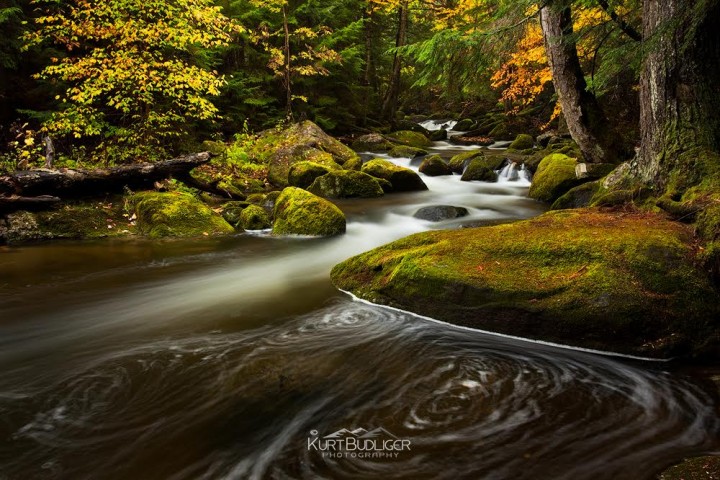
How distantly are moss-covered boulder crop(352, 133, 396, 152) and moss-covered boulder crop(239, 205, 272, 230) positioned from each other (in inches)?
443

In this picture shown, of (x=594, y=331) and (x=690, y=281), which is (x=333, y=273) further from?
(x=690, y=281)

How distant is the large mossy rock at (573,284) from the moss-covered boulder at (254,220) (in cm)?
445

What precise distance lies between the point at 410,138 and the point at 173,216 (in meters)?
16.0

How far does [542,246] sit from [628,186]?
2416 mm

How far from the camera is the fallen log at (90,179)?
7359mm

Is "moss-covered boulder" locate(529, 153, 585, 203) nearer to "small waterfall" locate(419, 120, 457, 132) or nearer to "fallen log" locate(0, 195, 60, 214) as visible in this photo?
"fallen log" locate(0, 195, 60, 214)

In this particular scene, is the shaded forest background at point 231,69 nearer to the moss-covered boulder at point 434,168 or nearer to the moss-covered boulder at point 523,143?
the moss-covered boulder at point 434,168

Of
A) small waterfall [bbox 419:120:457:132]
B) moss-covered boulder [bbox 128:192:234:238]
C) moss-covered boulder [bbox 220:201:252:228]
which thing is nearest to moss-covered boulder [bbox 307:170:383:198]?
moss-covered boulder [bbox 220:201:252:228]

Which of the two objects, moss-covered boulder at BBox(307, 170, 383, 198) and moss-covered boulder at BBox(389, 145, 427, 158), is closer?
moss-covered boulder at BBox(307, 170, 383, 198)

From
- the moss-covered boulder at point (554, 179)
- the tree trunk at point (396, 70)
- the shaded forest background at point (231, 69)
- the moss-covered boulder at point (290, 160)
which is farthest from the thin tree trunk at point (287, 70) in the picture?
the moss-covered boulder at point (554, 179)

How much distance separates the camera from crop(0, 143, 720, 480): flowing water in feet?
7.95

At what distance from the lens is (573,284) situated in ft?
12.0

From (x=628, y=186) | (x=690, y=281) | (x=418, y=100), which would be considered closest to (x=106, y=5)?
(x=628, y=186)

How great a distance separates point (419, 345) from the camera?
12.7ft
